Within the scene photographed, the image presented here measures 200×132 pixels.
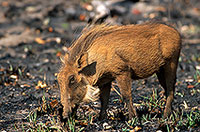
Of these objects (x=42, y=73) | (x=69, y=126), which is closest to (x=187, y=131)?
(x=69, y=126)

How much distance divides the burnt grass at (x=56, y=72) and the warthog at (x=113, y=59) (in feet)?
0.90

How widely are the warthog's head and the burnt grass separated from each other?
240mm

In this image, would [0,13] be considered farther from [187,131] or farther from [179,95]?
[187,131]

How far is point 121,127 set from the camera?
4055 mm

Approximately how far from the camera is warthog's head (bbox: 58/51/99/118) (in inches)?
146

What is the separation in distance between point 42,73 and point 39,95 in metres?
1.26

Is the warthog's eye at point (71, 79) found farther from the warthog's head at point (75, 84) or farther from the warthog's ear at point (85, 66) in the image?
the warthog's ear at point (85, 66)

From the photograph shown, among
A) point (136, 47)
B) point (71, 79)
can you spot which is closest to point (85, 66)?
point (71, 79)

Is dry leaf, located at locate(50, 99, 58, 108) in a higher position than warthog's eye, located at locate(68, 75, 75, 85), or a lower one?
lower

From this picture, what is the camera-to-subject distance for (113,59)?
3840 millimetres

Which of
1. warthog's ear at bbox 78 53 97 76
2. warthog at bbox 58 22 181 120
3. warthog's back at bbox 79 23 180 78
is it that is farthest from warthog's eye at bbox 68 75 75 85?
warthog's back at bbox 79 23 180 78

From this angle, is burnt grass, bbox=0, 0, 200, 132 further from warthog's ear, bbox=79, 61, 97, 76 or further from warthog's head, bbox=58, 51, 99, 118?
warthog's ear, bbox=79, 61, 97, 76

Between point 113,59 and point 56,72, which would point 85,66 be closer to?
point 113,59

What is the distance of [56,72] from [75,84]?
103 inches
